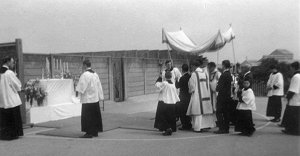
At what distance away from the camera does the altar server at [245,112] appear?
27.9 ft

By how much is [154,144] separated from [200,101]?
225 centimetres

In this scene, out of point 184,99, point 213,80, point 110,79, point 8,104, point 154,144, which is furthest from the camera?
point 110,79

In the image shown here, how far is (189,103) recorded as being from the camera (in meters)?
9.60

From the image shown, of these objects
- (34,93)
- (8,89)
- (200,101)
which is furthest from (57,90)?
(200,101)

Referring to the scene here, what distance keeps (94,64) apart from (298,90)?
29.5 feet

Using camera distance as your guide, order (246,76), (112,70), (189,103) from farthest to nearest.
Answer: (112,70) < (189,103) < (246,76)

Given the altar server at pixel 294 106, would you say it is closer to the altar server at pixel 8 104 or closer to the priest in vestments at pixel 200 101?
the priest in vestments at pixel 200 101

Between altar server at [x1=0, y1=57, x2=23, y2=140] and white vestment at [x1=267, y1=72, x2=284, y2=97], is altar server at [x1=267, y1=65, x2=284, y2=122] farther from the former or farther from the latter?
altar server at [x1=0, y1=57, x2=23, y2=140]

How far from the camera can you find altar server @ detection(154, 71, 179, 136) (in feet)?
28.7

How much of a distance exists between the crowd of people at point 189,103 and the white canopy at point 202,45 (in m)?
1.91

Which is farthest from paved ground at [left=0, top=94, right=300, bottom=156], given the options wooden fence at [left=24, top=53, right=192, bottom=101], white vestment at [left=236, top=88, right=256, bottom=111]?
wooden fence at [left=24, top=53, right=192, bottom=101]

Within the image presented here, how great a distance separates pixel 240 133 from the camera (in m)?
8.74

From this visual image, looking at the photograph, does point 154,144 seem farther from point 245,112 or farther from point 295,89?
point 295,89

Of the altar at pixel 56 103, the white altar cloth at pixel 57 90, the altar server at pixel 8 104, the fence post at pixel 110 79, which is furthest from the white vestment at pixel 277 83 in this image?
the fence post at pixel 110 79
